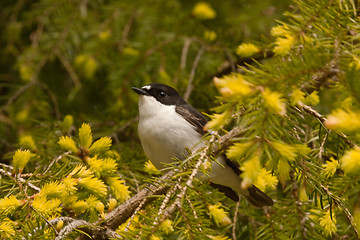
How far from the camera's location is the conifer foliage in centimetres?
140

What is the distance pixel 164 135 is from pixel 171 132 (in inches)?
2.4

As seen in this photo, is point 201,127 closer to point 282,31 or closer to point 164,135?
point 164,135

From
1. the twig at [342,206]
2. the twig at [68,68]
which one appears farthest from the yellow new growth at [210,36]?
the twig at [342,206]

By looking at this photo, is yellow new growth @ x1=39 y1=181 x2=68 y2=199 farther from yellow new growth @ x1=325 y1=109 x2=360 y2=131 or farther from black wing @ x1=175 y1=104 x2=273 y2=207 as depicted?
black wing @ x1=175 y1=104 x2=273 y2=207

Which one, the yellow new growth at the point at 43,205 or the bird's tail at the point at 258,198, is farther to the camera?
the bird's tail at the point at 258,198

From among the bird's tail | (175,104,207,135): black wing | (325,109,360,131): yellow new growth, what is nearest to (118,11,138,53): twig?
(175,104,207,135): black wing

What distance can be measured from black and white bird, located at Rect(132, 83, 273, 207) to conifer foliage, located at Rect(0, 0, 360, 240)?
0.16 meters

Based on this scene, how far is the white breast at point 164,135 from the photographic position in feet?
9.53

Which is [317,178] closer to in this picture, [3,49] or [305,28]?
[305,28]

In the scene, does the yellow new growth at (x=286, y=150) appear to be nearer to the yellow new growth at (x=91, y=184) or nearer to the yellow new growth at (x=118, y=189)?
the yellow new growth at (x=91, y=184)

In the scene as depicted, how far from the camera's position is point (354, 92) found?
47.0 inches

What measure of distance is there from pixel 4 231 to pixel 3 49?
3.35 meters

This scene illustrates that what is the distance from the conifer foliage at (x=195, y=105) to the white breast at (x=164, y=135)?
143 mm

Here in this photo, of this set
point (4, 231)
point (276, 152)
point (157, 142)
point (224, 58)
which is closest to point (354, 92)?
point (276, 152)
